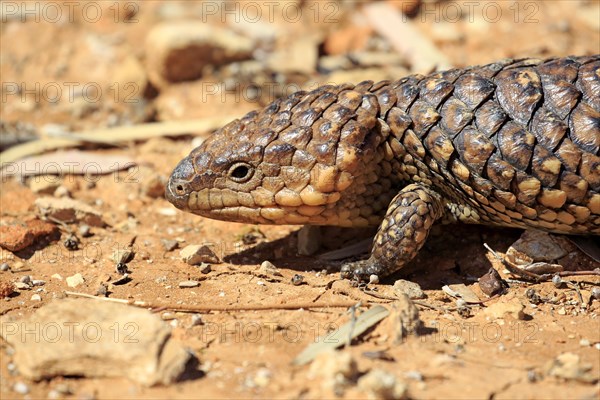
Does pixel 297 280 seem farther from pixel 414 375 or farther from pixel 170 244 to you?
pixel 414 375

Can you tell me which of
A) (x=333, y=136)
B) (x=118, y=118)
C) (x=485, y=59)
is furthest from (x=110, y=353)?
(x=485, y=59)

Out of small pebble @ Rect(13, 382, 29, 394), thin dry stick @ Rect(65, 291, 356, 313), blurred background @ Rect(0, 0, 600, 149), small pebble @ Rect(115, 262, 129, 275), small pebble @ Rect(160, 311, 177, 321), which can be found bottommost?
small pebble @ Rect(13, 382, 29, 394)

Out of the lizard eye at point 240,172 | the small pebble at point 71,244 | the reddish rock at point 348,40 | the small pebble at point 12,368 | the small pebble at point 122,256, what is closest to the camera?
the small pebble at point 12,368

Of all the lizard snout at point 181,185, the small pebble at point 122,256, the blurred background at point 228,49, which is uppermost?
Result: the blurred background at point 228,49

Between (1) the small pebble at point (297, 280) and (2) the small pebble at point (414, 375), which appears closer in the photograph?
(2) the small pebble at point (414, 375)

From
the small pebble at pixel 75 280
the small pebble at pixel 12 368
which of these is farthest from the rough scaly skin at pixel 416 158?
the small pebble at pixel 12 368

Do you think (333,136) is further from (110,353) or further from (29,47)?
(29,47)

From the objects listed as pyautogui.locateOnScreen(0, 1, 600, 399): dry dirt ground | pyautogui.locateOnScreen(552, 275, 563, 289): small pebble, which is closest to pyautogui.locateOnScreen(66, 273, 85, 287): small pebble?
pyautogui.locateOnScreen(0, 1, 600, 399): dry dirt ground

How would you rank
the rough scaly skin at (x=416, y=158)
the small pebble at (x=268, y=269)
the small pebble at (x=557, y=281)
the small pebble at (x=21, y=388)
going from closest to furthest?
the small pebble at (x=21, y=388)
the rough scaly skin at (x=416, y=158)
the small pebble at (x=557, y=281)
the small pebble at (x=268, y=269)

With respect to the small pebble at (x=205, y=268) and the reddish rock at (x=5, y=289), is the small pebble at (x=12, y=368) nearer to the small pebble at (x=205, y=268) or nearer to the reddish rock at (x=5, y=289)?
the reddish rock at (x=5, y=289)

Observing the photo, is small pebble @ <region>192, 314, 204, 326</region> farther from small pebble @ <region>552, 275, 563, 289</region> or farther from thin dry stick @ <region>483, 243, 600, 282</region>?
small pebble @ <region>552, 275, 563, 289</region>
